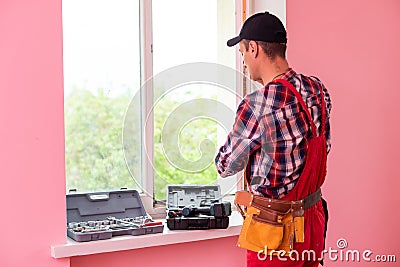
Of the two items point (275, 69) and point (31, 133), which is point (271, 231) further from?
point (31, 133)

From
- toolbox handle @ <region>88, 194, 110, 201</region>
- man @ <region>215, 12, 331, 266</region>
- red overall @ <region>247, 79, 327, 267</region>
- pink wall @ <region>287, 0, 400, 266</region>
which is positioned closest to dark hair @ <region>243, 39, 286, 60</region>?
man @ <region>215, 12, 331, 266</region>

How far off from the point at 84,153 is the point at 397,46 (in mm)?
1833

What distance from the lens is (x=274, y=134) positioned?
1.89 metres

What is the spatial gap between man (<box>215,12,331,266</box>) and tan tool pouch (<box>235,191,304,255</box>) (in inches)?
1.2

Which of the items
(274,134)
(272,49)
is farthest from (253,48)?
(274,134)

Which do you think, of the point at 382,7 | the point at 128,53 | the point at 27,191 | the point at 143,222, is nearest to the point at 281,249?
the point at 143,222

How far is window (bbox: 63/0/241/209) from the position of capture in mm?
2428

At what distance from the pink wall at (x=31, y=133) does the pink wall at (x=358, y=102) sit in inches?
46.1

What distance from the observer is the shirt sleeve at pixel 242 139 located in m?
1.90

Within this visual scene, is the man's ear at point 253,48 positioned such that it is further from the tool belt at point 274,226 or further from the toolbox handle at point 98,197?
the toolbox handle at point 98,197

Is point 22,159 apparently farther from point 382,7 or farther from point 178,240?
point 382,7

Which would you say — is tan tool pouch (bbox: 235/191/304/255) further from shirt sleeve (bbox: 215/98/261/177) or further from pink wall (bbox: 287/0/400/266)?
pink wall (bbox: 287/0/400/266)

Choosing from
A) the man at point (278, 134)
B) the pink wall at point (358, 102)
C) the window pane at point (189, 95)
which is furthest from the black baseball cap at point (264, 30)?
the pink wall at point (358, 102)

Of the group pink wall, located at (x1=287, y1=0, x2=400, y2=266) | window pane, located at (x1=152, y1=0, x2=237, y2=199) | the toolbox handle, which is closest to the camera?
the toolbox handle
